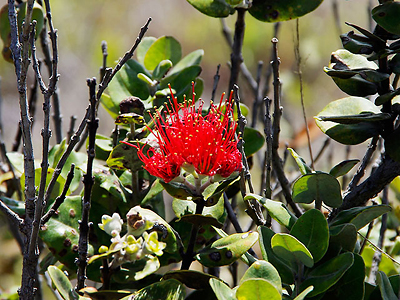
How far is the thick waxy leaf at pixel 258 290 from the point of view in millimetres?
582

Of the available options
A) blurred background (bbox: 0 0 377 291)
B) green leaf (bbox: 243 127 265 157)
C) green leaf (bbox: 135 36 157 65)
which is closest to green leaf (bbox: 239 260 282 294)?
green leaf (bbox: 243 127 265 157)

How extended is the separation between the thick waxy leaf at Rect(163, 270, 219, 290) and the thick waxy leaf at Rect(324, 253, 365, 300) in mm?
188

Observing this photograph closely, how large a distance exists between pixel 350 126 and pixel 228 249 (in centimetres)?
32

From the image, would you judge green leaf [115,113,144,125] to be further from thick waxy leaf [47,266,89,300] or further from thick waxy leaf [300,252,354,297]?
thick waxy leaf [300,252,354,297]

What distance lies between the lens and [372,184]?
2.74ft

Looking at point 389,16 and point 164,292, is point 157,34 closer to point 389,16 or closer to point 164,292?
point 389,16

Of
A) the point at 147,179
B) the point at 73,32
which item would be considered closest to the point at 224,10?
the point at 147,179

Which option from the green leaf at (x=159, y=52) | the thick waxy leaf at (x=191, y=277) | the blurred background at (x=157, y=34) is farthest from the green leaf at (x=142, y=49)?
the blurred background at (x=157, y=34)

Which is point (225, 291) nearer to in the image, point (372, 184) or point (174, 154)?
point (174, 154)

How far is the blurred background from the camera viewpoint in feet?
14.1

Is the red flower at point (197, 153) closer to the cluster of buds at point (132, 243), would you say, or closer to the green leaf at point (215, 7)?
the cluster of buds at point (132, 243)

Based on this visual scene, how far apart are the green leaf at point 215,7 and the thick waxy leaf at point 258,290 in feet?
2.01

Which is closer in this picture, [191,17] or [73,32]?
[73,32]

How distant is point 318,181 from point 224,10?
46 centimetres
